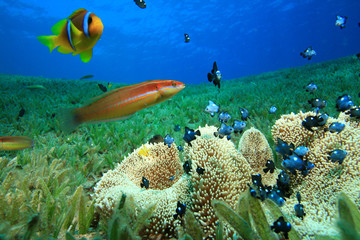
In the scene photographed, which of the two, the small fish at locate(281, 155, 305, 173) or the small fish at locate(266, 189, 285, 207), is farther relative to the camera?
the small fish at locate(281, 155, 305, 173)

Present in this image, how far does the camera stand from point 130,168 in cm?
280

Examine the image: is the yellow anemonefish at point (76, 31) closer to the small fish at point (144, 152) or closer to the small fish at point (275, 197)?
the small fish at point (144, 152)

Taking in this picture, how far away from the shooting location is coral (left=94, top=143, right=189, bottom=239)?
1975mm

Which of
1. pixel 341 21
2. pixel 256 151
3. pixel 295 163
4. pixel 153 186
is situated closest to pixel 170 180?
pixel 153 186

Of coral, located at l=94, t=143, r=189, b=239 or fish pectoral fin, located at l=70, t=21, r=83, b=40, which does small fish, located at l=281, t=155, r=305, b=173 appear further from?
fish pectoral fin, located at l=70, t=21, r=83, b=40

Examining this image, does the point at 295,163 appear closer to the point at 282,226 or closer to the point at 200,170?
the point at 282,226

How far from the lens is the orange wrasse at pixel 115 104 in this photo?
1382mm

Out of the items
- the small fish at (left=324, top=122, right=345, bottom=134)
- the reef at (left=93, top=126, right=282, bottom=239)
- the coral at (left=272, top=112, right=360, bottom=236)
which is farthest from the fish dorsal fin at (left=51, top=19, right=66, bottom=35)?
the small fish at (left=324, top=122, right=345, bottom=134)

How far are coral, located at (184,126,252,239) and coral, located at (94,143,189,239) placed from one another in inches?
7.7

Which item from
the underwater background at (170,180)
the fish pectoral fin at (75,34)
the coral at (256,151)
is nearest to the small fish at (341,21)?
the underwater background at (170,180)

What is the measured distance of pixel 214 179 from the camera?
199cm

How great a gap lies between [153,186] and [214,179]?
1193mm

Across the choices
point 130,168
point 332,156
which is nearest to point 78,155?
point 130,168

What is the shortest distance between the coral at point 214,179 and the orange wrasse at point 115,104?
1.01 m
